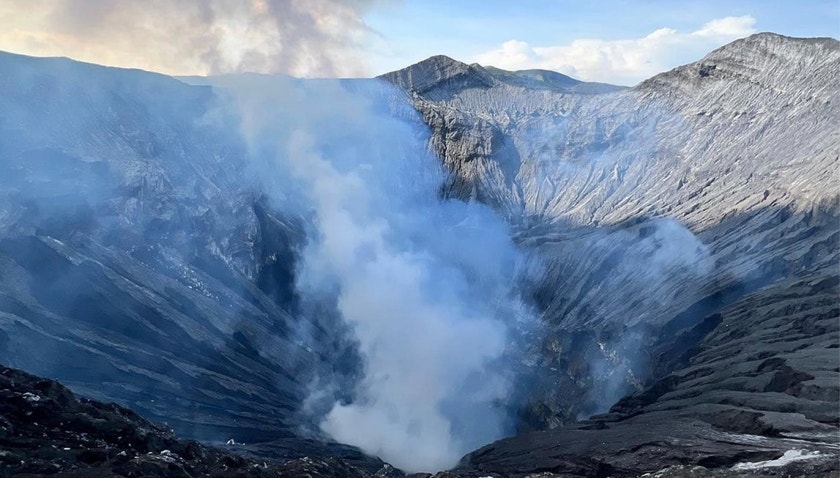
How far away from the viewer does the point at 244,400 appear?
94.6 metres

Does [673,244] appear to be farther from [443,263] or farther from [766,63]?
[766,63]

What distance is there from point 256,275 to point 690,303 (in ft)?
180

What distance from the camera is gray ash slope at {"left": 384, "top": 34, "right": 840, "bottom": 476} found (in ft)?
236

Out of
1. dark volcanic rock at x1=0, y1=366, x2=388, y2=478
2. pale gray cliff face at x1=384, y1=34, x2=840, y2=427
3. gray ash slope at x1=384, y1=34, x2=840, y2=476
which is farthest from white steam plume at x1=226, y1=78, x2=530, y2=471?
dark volcanic rock at x1=0, y1=366, x2=388, y2=478

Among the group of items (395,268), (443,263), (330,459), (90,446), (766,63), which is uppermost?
(766,63)

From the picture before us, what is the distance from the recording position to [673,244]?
397 feet

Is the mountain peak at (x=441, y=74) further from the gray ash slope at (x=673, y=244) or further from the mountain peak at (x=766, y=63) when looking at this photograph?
the mountain peak at (x=766, y=63)

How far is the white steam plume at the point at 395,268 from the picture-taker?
340 ft

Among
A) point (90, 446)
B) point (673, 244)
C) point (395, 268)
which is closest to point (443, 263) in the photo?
point (395, 268)

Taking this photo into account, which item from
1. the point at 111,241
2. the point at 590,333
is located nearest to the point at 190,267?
the point at 111,241

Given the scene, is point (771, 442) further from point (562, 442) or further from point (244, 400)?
point (244, 400)

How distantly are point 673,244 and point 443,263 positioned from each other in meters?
34.5

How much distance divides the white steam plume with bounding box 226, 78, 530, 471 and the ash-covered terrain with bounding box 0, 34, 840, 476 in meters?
0.45

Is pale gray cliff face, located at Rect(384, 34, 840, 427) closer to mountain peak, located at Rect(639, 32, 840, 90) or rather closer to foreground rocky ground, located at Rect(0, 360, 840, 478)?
mountain peak, located at Rect(639, 32, 840, 90)
